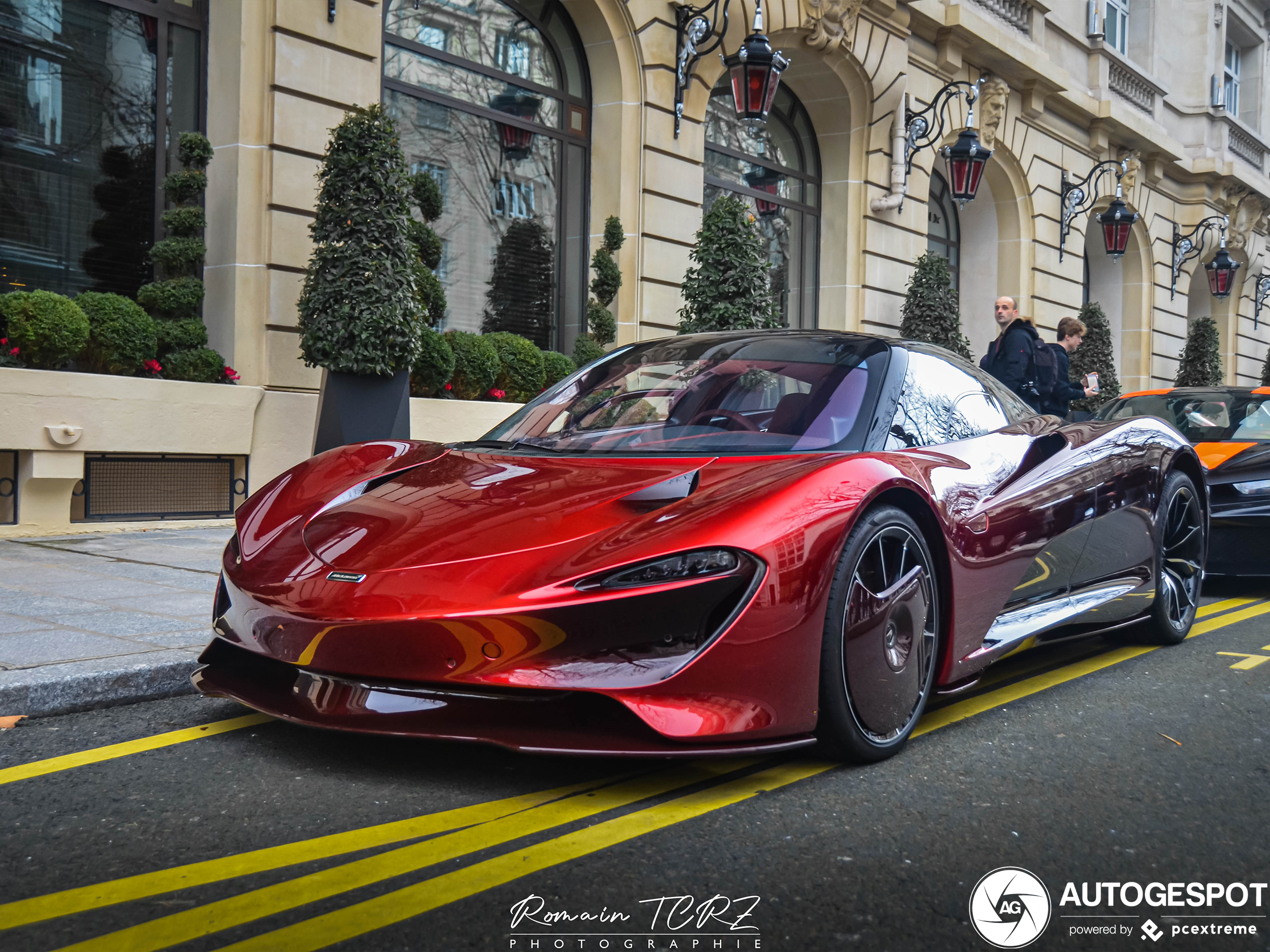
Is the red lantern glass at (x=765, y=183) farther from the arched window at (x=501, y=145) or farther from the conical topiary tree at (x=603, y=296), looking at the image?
the conical topiary tree at (x=603, y=296)

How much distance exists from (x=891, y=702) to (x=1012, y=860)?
2.42ft

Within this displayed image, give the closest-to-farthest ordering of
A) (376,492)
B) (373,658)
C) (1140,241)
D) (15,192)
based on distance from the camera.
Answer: (373,658)
(376,492)
(15,192)
(1140,241)

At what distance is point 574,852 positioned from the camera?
94.5 inches

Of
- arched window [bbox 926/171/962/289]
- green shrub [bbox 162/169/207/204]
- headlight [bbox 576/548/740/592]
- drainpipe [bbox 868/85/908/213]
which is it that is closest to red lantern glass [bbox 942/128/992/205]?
drainpipe [bbox 868/85/908/213]

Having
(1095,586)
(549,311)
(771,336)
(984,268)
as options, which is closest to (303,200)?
(549,311)

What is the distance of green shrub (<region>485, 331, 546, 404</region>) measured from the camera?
10742mm

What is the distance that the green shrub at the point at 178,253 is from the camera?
8.74 meters

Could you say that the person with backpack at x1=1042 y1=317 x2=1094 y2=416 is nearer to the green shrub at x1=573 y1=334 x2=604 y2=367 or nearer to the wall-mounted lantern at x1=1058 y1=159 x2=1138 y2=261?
the green shrub at x1=573 y1=334 x2=604 y2=367

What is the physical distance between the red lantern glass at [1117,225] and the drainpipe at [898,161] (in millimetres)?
4265

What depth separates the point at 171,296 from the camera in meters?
8.69

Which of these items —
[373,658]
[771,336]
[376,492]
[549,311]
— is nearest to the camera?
[373,658]

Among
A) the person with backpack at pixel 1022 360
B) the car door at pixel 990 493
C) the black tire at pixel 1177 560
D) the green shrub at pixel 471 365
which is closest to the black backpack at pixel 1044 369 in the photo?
the person with backpack at pixel 1022 360

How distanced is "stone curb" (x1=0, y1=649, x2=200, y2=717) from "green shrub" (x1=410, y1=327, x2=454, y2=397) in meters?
5.78

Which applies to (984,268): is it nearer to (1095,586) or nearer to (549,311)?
(549,311)
